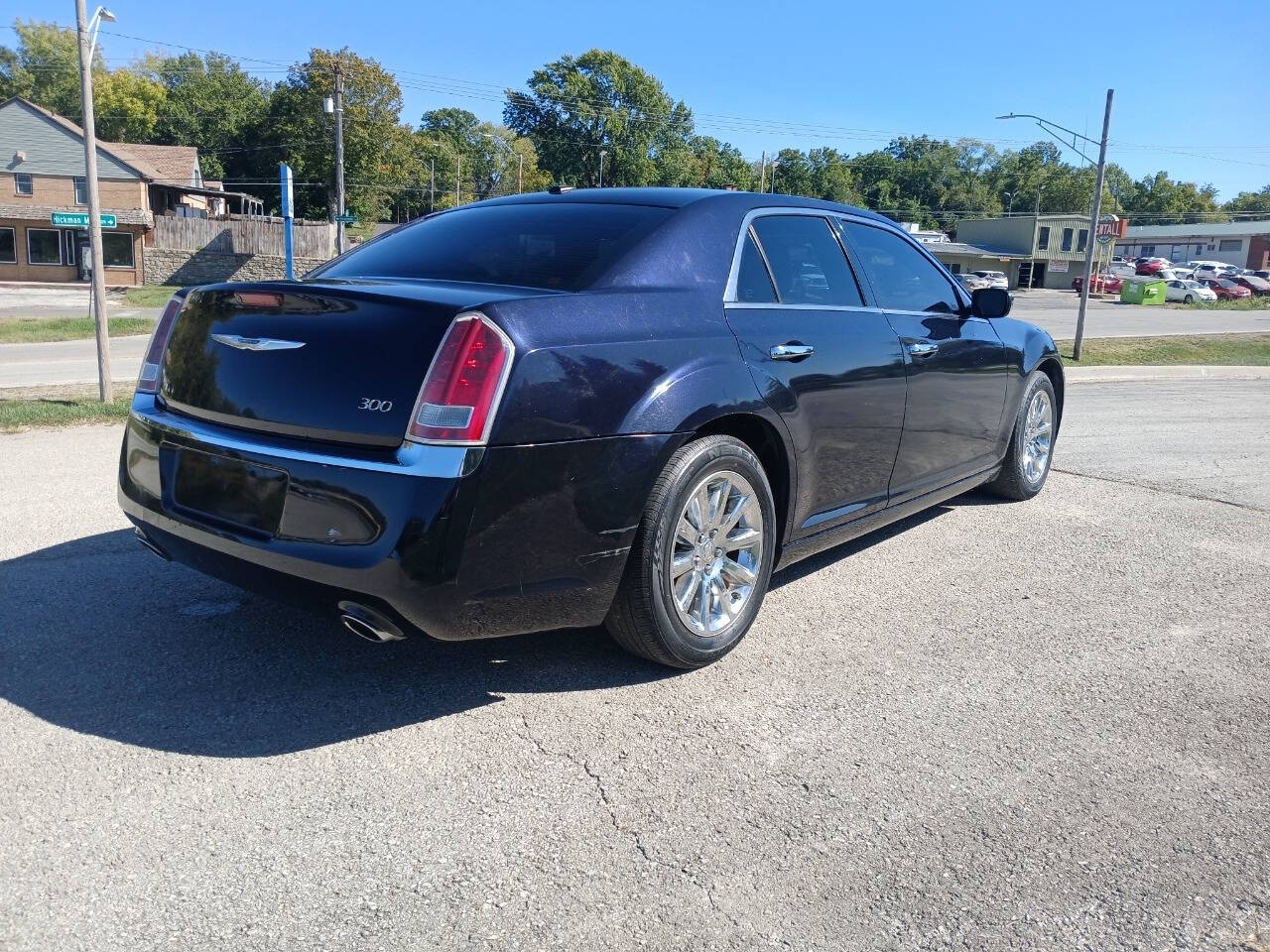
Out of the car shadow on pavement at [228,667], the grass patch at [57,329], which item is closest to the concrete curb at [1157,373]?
the car shadow on pavement at [228,667]

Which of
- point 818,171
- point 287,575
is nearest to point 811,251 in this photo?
point 287,575

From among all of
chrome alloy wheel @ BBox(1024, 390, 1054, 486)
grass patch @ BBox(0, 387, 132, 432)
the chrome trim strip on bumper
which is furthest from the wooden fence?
the chrome trim strip on bumper

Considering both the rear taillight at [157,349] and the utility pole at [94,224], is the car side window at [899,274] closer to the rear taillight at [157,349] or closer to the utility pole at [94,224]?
the rear taillight at [157,349]

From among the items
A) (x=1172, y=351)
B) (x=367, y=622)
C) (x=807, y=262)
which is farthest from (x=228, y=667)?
(x=1172, y=351)

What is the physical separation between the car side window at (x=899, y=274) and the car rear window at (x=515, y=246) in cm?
128

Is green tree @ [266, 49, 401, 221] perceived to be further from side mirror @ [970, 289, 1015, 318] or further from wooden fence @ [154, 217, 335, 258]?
side mirror @ [970, 289, 1015, 318]

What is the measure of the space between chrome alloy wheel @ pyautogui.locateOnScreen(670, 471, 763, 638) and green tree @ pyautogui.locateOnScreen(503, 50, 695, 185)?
313 ft

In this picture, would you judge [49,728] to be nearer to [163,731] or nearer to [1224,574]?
[163,731]

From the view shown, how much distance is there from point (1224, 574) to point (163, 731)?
472 cm

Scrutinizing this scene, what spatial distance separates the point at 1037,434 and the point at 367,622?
15.6 ft

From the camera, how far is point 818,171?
11250cm

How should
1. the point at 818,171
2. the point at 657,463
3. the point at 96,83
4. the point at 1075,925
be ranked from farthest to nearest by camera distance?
the point at 818,171 < the point at 96,83 < the point at 657,463 < the point at 1075,925

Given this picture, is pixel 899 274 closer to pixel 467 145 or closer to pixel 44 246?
pixel 44 246

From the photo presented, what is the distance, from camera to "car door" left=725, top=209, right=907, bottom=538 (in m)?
3.85
